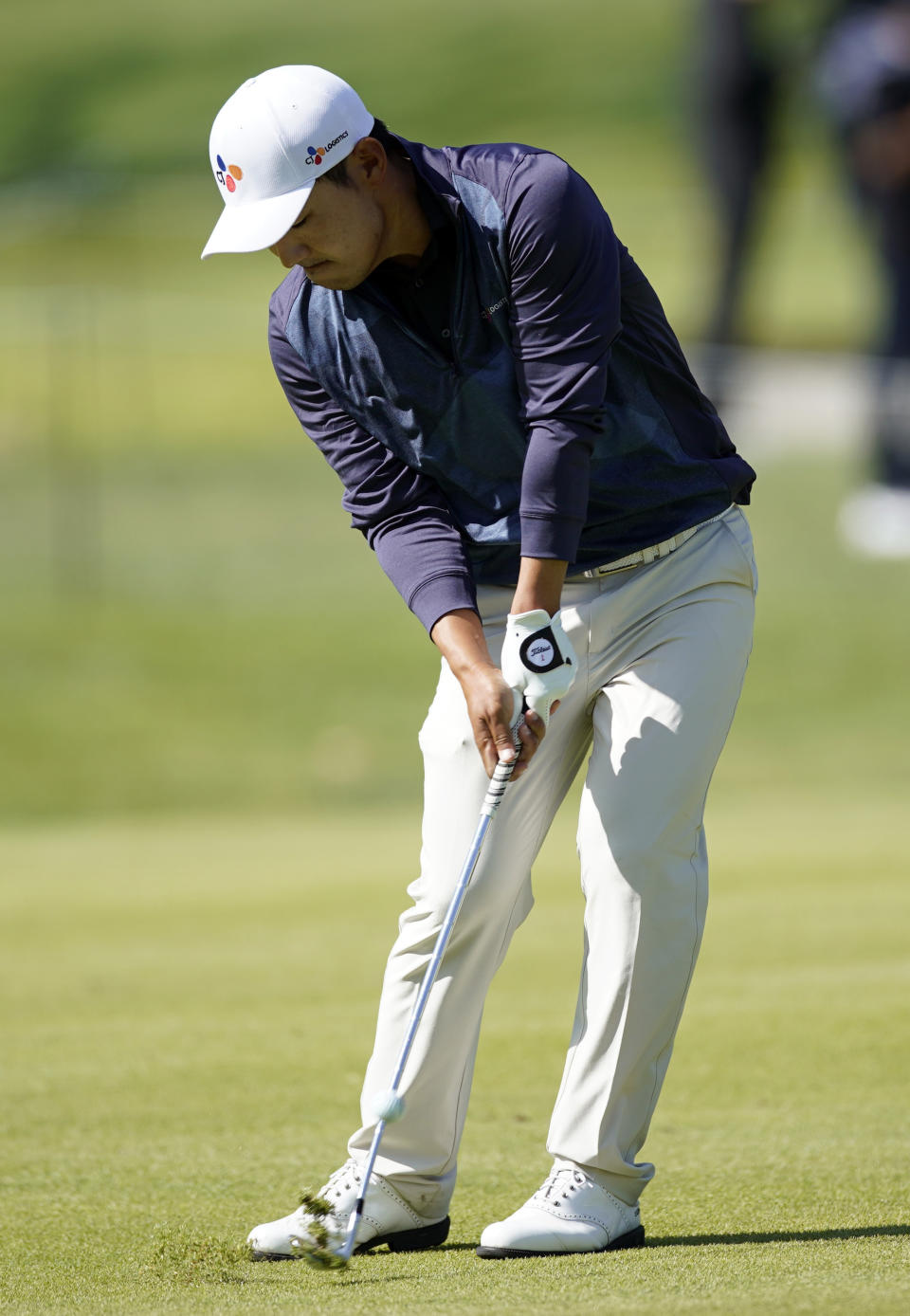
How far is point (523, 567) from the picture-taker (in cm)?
303

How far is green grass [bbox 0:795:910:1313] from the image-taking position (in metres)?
2.84

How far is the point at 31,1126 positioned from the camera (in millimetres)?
3869

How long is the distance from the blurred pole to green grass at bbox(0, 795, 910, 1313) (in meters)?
4.98

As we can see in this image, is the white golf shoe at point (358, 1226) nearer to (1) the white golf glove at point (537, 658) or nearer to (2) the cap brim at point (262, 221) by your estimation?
(1) the white golf glove at point (537, 658)

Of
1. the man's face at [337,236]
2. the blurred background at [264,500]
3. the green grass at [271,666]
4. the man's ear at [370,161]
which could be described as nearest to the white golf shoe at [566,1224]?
the man's face at [337,236]

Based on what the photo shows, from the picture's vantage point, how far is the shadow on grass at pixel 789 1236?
2.96 m

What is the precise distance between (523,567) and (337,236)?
582 mm

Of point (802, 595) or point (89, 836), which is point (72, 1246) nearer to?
point (89, 836)

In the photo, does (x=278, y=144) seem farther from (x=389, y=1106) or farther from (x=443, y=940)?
(x=389, y=1106)

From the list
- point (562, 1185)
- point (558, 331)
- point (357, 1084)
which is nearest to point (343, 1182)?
point (562, 1185)

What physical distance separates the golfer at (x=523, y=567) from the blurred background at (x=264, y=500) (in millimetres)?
5814

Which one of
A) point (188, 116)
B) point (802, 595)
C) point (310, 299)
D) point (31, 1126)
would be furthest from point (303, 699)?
point (188, 116)

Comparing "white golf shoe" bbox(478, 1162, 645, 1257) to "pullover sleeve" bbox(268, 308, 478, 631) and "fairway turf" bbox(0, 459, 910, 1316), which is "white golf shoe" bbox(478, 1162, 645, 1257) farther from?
"pullover sleeve" bbox(268, 308, 478, 631)

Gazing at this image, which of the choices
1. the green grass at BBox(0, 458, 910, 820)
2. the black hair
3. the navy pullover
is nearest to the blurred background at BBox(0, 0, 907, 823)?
the green grass at BBox(0, 458, 910, 820)
